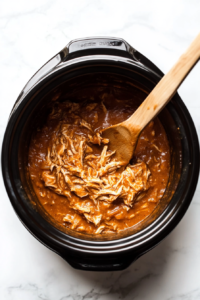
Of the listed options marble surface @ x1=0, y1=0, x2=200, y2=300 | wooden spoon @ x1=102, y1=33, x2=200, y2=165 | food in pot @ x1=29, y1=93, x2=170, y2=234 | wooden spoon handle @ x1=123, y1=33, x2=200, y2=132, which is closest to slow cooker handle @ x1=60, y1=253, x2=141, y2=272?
food in pot @ x1=29, y1=93, x2=170, y2=234

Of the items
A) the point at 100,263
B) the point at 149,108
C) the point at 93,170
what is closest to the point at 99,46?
the point at 149,108

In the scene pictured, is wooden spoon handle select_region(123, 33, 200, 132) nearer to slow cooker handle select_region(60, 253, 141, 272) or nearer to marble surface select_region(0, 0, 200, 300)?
marble surface select_region(0, 0, 200, 300)

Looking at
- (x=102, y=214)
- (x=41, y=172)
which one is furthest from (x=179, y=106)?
(x=41, y=172)

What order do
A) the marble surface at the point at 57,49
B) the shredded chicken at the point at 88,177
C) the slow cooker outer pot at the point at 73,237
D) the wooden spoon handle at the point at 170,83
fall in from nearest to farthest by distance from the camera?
the wooden spoon handle at the point at 170,83
the slow cooker outer pot at the point at 73,237
the shredded chicken at the point at 88,177
the marble surface at the point at 57,49

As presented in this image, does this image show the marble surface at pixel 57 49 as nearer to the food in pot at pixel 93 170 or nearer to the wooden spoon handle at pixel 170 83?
the food in pot at pixel 93 170

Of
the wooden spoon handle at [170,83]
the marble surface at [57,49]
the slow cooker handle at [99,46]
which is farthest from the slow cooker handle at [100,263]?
the slow cooker handle at [99,46]

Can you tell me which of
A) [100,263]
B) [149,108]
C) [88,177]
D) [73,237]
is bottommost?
[100,263]

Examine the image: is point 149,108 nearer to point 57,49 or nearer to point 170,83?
point 170,83
